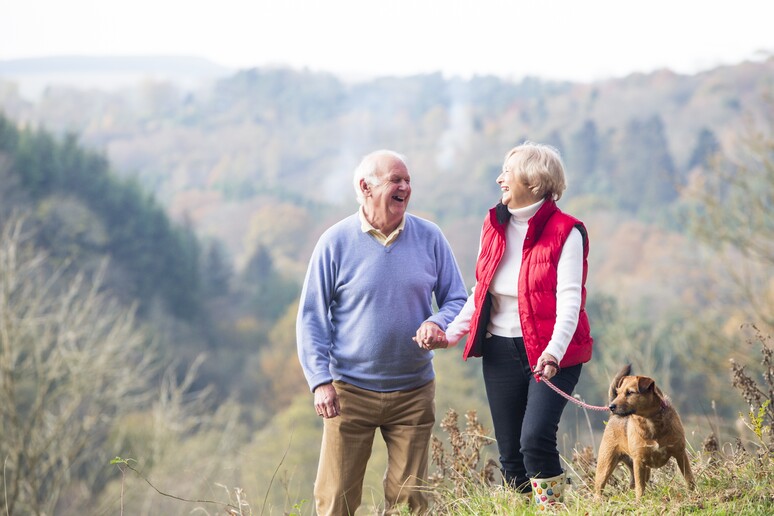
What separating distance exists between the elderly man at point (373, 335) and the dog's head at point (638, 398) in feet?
2.81

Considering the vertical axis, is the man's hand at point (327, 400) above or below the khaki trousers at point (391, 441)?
above

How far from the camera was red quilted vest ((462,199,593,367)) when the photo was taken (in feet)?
11.2

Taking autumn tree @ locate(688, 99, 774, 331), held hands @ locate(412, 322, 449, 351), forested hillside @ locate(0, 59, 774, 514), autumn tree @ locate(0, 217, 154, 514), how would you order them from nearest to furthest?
held hands @ locate(412, 322, 449, 351) → autumn tree @ locate(688, 99, 774, 331) → autumn tree @ locate(0, 217, 154, 514) → forested hillside @ locate(0, 59, 774, 514)

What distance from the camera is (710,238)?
44.7 feet

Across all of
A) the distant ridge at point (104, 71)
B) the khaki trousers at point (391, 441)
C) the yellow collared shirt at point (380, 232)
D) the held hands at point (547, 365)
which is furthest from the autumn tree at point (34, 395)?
the distant ridge at point (104, 71)

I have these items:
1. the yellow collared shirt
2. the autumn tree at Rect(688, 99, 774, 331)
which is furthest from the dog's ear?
the autumn tree at Rect(688, 99, 774, 331)

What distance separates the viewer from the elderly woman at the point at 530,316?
3379 millimetres

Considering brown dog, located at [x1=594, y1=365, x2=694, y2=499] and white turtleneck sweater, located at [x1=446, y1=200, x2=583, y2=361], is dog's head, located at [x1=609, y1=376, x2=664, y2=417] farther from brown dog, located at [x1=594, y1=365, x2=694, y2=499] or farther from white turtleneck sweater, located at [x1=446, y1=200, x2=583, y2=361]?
white turtleneck sweater, located at [x1=446, y1=200, x2=583, y2=361]

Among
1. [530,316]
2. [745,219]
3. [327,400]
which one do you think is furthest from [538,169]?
[745,219]

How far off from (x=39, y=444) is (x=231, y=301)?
39.1 meters

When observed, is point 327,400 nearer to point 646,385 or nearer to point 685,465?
point 646,385

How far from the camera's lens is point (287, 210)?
64.6m

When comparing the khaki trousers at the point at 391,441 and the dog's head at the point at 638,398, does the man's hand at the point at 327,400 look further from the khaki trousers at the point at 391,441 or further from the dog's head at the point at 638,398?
the dog's head at the point at 638,398

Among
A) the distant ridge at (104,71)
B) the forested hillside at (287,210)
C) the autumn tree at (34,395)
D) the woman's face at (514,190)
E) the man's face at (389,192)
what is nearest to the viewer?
the woman's face at (514,190)
